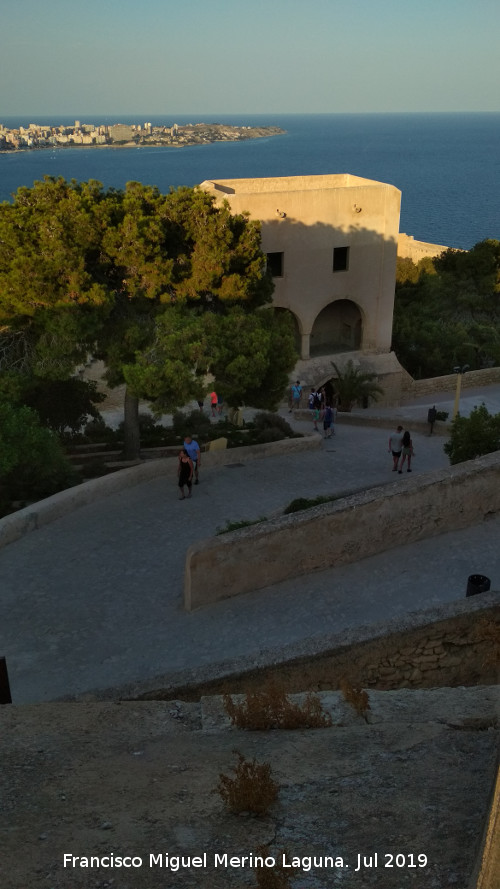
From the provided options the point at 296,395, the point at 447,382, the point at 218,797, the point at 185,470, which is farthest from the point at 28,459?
the point at 447,382

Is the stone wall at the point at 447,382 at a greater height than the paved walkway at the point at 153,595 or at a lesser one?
greater

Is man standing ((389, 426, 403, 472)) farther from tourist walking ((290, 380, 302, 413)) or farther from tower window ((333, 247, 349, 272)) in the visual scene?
tower window ((333, 247, 349, 272))

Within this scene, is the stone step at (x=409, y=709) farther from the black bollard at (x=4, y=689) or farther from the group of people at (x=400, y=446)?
the group of people at (x=400, y=446)

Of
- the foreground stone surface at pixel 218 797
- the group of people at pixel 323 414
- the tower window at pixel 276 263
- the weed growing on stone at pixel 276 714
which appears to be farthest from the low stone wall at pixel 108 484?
the tower window at pixel 276 263

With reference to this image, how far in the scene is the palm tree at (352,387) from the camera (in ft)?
86.1

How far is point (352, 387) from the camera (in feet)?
86.2

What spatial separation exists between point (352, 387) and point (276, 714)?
2016cm

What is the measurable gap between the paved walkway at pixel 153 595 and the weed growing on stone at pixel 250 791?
3.51 meters

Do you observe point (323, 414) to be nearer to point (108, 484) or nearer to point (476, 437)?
point (476, 437)

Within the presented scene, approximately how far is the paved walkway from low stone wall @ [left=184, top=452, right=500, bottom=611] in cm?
17

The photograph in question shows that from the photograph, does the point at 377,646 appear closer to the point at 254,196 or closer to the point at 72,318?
the point at 72,318

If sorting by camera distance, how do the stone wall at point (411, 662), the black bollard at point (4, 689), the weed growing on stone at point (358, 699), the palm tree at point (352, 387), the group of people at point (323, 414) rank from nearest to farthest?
the weed growing on stone at point (358, 699), the black bollard at point (4, 689), the stone wall at point (411, 662), the group of people at point (323, 414), the palm tree at point (352, 387)

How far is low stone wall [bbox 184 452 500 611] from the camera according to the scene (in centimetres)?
1052

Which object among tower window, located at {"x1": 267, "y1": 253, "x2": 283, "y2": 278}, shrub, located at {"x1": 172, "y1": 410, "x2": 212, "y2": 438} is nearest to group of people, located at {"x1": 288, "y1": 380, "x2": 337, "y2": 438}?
shrub, located at {"x1": 172, "y1": 410, "x2": 212, "y2": 438}
